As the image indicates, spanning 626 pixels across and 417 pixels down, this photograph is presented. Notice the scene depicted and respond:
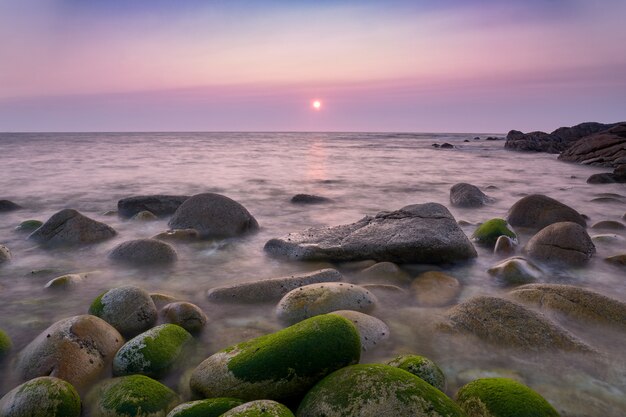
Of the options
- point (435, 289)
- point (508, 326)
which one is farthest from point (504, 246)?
point (508, 326)

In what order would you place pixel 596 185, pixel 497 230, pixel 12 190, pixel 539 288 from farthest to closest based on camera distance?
pixel 596 185
pixel 12 190
pixel 497 230
pixel 539 288

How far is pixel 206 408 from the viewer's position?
2.50m

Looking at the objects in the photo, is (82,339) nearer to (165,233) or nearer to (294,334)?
(294,334)

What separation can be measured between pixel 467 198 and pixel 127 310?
8.43m

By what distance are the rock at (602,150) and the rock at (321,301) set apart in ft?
70.6

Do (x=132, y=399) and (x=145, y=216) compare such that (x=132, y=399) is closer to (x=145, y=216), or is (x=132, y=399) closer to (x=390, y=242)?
(x=390, y=242)

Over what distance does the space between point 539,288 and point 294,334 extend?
2.96m

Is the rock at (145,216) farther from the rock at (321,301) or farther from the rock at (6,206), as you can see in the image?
the rock at (321,301)

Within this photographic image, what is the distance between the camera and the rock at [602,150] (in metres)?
22.2

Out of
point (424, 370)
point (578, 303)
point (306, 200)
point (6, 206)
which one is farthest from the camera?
point (306, 200)

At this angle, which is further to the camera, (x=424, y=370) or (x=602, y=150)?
(x=602, y=150)

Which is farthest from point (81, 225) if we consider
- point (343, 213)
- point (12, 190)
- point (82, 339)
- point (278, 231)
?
point (12, 190)

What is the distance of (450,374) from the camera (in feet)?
10.8

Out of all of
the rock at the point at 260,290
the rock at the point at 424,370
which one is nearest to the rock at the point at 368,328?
the rock at the point at 424,370
